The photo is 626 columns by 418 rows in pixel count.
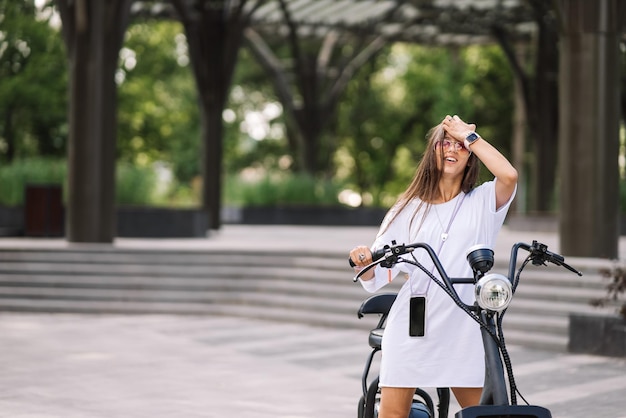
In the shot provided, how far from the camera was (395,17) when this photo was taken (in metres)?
32.6

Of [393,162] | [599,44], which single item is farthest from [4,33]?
[393,162]

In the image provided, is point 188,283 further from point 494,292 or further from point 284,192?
point 284,192

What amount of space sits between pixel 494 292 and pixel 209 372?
19.5 ft

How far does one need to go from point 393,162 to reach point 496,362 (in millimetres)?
49433

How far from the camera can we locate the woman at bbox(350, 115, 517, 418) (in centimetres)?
440

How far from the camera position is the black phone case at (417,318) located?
14.5ft

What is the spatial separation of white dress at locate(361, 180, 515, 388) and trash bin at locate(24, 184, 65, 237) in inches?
636

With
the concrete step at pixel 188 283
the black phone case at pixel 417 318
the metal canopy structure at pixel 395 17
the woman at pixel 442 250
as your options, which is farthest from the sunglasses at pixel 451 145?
the metal canopy structure at pixel 395 17

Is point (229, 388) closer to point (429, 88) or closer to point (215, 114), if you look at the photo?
point (215, 114)

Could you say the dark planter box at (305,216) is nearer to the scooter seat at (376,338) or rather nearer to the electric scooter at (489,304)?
the scooter seat at (376,338)

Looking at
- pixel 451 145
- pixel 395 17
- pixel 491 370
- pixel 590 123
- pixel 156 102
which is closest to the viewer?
pixel 491 370

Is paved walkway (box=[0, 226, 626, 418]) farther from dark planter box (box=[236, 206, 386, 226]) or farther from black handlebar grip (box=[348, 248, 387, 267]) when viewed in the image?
dark planter box (box=[236, 206, 386, 226])

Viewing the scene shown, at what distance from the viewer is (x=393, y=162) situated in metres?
53.4

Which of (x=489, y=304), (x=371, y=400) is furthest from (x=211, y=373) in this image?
(x=489, y=304)
